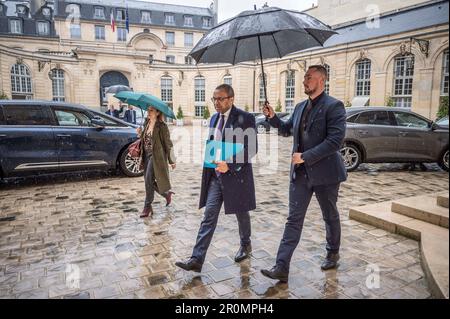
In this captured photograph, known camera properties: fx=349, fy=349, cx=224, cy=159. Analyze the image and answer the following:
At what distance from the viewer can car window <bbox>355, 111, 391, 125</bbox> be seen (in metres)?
9.13

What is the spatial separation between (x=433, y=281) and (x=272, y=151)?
1152 cm

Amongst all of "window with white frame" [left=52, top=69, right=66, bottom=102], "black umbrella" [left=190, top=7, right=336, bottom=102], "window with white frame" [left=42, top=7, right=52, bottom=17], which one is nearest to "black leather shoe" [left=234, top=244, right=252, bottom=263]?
"black umbrella" [left=190, top=7, right=336, bottom=102]

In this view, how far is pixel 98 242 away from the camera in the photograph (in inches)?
175

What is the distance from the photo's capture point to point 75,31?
157ft

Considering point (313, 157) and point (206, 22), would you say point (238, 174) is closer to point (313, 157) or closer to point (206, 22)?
point (313, 157)

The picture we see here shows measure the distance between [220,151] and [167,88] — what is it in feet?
131

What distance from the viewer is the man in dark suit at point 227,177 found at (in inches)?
138

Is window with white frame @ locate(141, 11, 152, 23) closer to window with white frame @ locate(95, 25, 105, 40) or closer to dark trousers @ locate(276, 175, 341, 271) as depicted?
window with white frame @ locate(95, 25, 105, 40)

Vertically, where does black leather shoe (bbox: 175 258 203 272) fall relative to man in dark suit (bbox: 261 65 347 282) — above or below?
below

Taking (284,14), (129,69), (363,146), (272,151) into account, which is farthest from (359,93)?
(284,14)

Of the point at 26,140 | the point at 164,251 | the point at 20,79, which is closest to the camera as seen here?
the point at 164,251

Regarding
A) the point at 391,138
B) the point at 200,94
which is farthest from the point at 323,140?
the point at 200,94

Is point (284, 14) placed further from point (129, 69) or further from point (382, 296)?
point (129, 69)

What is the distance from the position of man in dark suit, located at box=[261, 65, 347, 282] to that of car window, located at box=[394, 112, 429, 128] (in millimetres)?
6854
